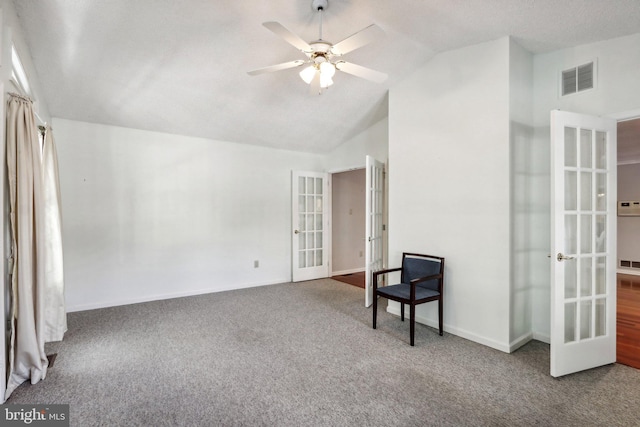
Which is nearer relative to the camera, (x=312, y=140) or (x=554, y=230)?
(x=554, y=230)

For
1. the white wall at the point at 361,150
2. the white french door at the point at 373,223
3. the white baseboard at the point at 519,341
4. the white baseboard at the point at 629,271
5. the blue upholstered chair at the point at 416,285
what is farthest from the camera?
the white baseboard at the point at 629,271

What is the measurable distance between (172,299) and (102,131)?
2.47 metres

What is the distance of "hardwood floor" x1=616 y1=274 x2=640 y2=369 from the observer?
105 inches

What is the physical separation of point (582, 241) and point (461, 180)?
1.10 m

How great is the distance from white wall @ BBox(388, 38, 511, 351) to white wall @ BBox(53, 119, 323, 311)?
Result: 8.05 ft

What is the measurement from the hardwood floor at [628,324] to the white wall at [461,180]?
100 cm

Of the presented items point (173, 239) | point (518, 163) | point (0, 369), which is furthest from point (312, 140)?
point (0, 369)

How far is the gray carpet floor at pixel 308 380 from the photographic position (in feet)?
6.34

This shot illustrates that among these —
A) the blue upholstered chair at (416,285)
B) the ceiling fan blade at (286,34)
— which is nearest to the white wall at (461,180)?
the blue upholstered chair at (416,285)

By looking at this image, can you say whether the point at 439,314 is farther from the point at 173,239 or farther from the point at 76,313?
the point at 76,313

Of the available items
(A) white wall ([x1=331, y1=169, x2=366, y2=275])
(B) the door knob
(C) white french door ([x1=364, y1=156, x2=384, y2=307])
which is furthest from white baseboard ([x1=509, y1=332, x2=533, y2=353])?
(A) white wall ([x1=331, y1=169, x2=366, y2=275])

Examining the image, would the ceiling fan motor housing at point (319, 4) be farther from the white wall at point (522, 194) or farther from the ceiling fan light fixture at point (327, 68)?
the white wall at point (522, 194)

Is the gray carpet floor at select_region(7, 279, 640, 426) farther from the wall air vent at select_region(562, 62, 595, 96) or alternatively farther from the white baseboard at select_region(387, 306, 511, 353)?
the wall air vent at select_region(562, 62, 595, 96)

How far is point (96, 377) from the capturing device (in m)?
2.38
